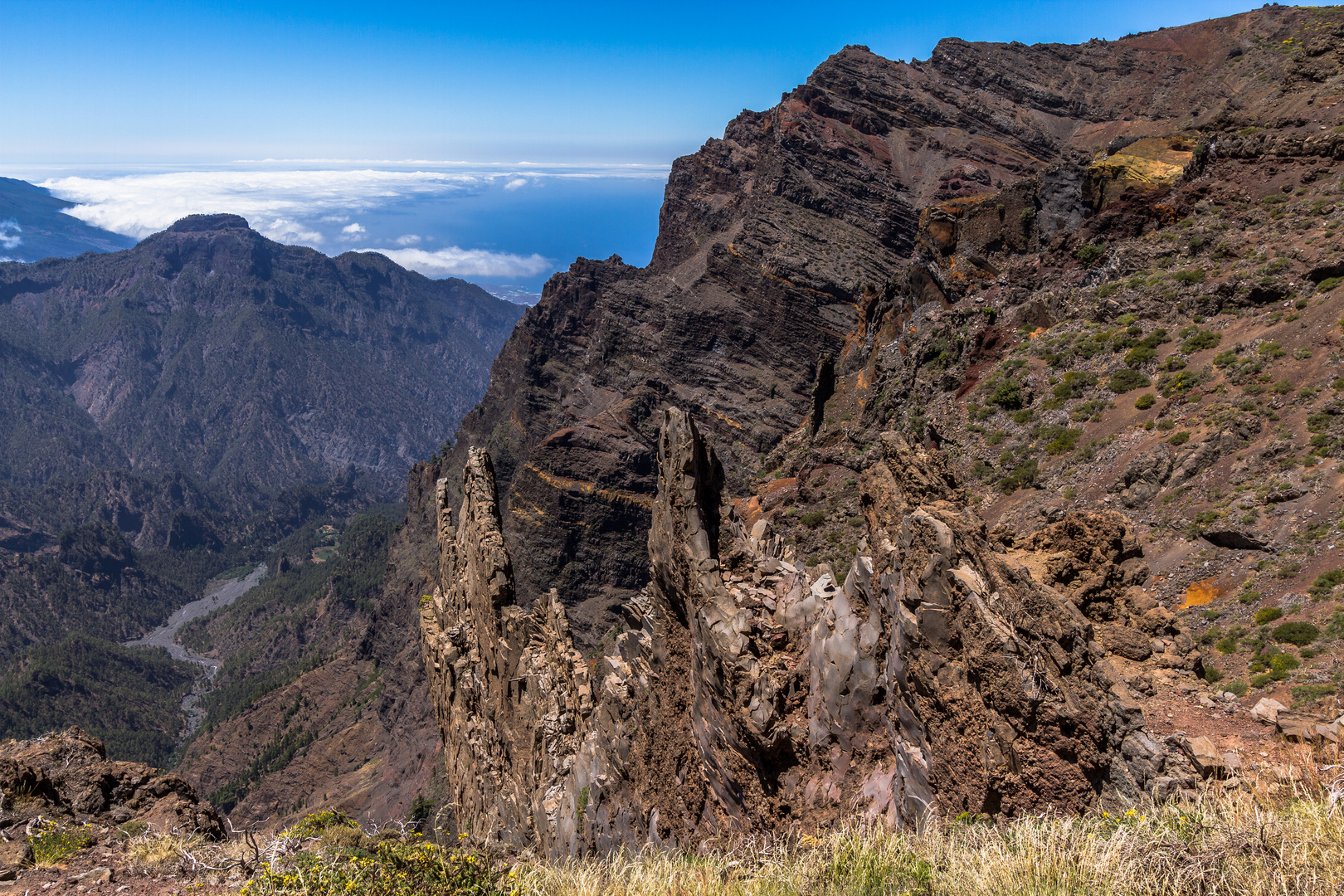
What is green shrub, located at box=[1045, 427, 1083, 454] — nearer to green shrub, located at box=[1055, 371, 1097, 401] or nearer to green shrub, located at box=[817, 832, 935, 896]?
green shrub, located at box=[1055, 371, 1097, 401]

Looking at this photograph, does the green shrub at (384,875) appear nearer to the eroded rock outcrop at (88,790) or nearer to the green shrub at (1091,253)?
the eroded rock outcrop at (88,790)

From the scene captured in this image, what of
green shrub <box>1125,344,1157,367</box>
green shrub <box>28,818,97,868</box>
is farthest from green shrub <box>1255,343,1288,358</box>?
green shrub <box>28,818,97,868</box>

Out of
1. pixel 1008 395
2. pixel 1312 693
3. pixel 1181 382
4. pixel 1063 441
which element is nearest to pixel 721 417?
pixel 1008 395

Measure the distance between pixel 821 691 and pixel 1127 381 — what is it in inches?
983

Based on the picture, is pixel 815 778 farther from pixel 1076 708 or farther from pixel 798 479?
pixel 798 479

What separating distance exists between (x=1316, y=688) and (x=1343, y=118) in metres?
34.5

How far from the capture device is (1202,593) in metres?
16.5

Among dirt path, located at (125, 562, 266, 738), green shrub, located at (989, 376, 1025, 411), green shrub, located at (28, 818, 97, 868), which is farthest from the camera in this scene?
dirt path, located at (125, 562, 266, 738)

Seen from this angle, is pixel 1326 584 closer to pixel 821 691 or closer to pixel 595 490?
pixel 821 691

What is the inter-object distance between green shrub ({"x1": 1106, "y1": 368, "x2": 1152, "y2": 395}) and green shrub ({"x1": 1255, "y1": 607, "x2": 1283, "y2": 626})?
1458 centimetres

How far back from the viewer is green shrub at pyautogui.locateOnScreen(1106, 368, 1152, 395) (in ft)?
88.1

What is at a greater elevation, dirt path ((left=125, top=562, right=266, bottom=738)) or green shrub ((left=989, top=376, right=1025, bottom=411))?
green shrub ((left=989, top=376, right=1025, bottom=411))

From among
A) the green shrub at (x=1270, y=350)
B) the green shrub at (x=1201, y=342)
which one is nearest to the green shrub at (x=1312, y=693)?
the green shrub at (x=1270, y=350)

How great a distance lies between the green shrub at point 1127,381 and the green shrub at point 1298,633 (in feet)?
50.7
